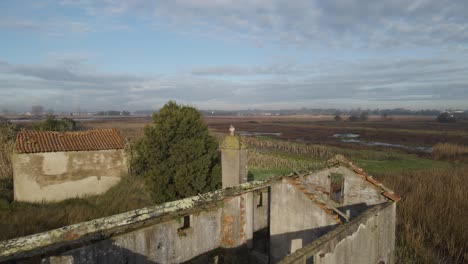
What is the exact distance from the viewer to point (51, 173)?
17.5 metres

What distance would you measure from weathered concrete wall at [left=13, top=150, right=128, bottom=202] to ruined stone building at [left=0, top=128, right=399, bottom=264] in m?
12.7

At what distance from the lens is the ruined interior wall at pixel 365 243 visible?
15.9ft

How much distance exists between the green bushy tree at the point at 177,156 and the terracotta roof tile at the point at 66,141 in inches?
117

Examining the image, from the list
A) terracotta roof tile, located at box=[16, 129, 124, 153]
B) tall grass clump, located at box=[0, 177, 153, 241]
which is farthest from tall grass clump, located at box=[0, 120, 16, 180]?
tall grass clump, located at box=[0, 177, 153, 241]

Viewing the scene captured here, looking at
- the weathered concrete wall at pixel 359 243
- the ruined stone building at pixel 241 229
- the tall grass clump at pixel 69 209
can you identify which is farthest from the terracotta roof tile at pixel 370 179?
the tall grass clump at pixel 69 209

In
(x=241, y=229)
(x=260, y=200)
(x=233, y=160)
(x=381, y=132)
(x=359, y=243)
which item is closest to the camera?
(x=359, y=243)

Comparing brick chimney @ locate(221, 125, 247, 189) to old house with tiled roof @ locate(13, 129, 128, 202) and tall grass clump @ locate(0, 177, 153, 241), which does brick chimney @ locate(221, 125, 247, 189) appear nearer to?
tall grass clump @ locate(0, 177, 153, 241)

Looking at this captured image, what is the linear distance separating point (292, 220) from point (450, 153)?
34360 mm

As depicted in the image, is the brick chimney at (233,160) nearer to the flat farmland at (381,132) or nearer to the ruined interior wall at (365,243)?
the ruined interior wall at (365,243)

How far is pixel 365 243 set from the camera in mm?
6262

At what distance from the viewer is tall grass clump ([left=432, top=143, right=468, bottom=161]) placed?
31172 millimetres

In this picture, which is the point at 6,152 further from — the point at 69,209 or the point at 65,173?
the point at 69,209

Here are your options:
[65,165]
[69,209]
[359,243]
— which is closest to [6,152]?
[65,165]

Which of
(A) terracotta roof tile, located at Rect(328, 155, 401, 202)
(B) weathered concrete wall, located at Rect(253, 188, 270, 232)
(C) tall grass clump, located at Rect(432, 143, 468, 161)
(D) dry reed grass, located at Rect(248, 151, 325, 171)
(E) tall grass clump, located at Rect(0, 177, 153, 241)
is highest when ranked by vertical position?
(A) terracotta roof tile, located at Rect(328, 155, 401, 202)
